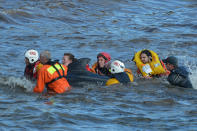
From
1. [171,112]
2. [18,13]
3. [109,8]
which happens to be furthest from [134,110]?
[109,8]

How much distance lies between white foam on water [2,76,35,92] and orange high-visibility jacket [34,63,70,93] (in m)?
1.08

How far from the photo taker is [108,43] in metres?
18.3

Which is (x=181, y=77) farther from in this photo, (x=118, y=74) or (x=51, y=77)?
(x=51, y=77)

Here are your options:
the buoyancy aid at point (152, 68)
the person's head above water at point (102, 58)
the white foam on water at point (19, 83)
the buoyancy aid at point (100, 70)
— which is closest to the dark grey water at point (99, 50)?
the white foam on water at point (19, 83)

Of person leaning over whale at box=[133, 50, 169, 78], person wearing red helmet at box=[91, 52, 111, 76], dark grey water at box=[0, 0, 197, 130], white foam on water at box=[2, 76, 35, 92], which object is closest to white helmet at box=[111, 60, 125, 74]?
dark grey water at box=[0, 0, 197, 130]

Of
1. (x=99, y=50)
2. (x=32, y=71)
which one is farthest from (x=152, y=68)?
(x=99, y=50)

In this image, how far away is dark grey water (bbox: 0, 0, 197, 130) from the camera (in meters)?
8.79

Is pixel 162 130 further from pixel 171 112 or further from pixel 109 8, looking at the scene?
pixel 109 8

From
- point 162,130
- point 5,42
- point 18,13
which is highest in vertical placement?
point 18,13

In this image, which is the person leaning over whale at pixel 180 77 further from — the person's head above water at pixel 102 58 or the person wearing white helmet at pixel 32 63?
the person wearing white helmet at pixel 32 63

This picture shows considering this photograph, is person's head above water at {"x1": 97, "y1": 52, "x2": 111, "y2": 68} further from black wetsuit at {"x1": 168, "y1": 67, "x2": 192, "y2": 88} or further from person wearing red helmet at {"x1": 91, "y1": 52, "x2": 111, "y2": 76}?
black wetsuit at {"x1": 168, "y1": 67, "x2": 192, "y2": 88}

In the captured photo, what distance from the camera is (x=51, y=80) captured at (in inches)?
389

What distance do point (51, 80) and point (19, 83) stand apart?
6.58 ft

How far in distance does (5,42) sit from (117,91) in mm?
8200
